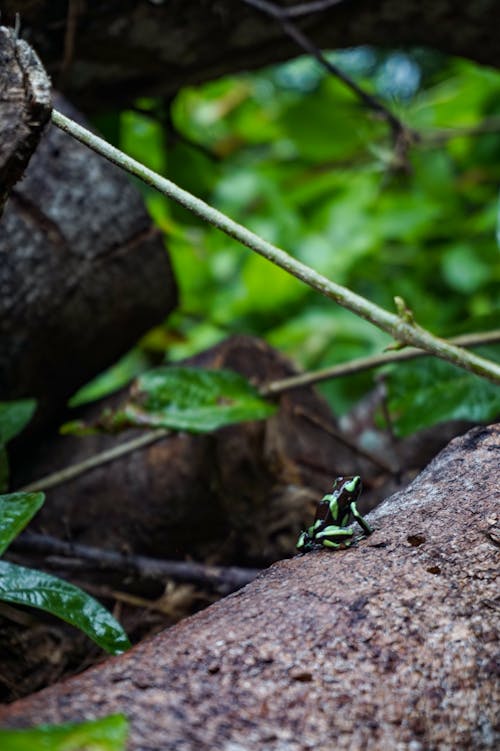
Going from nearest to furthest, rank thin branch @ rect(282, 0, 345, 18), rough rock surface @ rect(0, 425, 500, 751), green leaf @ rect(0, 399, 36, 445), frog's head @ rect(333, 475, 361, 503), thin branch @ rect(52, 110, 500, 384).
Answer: rough rock surface @ rect(0, 425, 500, 751), thin branch @ rect(52, 110, 500, 384), frog's head @ rect(333, 475, 361, 503), green leaf @ rect(0, 399, 36, 445), thin branch @ rect(282, 0, 345, 18)

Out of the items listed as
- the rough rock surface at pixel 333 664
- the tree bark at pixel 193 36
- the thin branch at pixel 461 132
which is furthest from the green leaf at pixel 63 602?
the thin branch at pixel 461 132

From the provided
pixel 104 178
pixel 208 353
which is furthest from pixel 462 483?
pixel 104 178

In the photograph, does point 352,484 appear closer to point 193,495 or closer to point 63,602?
point 63,602

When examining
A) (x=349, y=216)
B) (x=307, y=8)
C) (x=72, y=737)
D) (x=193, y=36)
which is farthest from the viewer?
(x=349, y=216)

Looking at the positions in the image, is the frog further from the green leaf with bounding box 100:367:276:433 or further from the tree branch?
the tree branch

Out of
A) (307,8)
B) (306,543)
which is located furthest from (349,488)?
(307,8)

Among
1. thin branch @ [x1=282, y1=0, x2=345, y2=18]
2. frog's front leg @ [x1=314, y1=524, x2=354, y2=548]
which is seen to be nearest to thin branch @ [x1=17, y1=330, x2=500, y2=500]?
frog's front leg @ [x1=314, y1=524, x2=354, y2=548]
